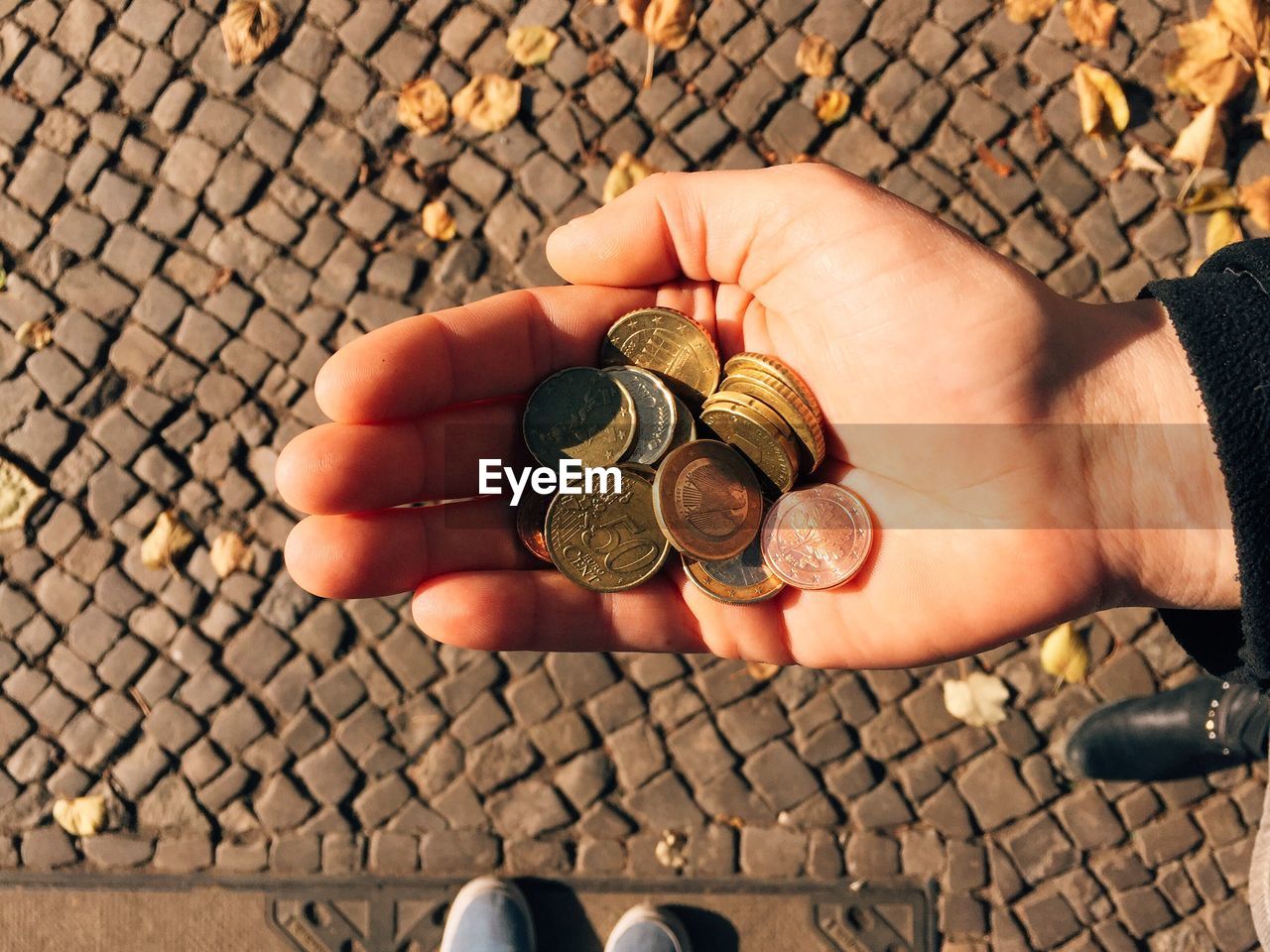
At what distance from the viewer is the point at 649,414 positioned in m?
3.47

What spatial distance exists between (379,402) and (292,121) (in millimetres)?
2434

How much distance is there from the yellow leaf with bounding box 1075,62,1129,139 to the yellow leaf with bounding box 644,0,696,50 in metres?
1.86

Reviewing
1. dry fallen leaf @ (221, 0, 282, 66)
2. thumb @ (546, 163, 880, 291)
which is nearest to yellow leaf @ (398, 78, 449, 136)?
dry fallen leaf @ (221, 0, 282, 66)

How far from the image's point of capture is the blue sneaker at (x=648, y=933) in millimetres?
4426

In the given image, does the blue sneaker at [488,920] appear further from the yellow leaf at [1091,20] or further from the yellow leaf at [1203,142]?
the yellow leaf at [1091,20]

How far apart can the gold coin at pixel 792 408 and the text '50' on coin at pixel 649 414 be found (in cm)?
24

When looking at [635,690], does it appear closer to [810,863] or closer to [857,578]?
[810,863]

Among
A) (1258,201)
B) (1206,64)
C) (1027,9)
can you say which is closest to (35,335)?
(1027,9)

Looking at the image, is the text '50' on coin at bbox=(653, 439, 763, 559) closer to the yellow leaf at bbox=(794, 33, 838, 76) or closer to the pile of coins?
the pile of coins

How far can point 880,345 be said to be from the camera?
324cm

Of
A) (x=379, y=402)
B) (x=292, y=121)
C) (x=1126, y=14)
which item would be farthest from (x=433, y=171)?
(x=1126, y=14)

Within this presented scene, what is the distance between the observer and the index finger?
10.3 feet

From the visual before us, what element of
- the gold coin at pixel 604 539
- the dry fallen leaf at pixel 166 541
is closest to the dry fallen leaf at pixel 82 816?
the dry fallen leaf at pixel 166 541

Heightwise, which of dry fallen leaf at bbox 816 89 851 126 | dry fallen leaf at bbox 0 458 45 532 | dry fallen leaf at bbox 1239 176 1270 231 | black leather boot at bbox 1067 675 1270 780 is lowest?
black leather boot at bbox 1067 675 1270 780
